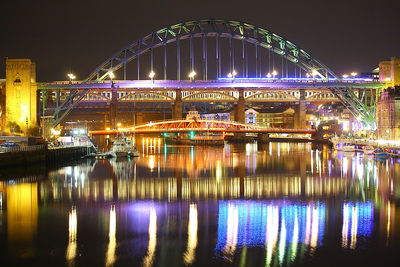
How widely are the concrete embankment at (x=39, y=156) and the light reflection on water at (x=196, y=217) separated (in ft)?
8.27

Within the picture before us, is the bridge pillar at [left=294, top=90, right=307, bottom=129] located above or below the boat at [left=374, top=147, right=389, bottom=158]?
above

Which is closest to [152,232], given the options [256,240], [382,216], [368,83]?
[256,240]

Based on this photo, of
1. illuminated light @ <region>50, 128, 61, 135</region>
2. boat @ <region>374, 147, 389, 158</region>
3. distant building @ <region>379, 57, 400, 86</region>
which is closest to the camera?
boat @ <region>374, 147, 389, 158</region>

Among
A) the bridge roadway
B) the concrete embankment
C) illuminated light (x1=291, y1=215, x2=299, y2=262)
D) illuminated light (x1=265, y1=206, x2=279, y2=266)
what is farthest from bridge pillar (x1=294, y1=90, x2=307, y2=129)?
illuminated light (x1=291, y1=215, x2=299, y2=262)

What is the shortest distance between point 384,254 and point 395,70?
5633cm

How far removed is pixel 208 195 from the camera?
25703 millimetres

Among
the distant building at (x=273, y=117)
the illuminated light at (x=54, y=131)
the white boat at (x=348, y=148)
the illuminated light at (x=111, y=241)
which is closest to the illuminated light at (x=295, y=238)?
the illuminated light at (x=111, y=241)

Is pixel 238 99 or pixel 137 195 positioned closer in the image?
pixel 137 195

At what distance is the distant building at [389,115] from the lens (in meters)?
54.5

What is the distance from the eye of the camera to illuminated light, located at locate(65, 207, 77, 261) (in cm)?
1569

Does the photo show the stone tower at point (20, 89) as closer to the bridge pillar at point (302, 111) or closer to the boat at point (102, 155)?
the boat at point (102, 155)

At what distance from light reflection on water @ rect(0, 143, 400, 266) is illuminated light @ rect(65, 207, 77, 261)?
0.03m

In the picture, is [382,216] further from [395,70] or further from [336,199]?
[395,70]

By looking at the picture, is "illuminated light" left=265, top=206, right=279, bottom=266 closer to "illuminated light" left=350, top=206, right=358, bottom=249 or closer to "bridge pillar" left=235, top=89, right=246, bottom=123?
"illuminated light" left=350, top=206, right=358, bottom=249
